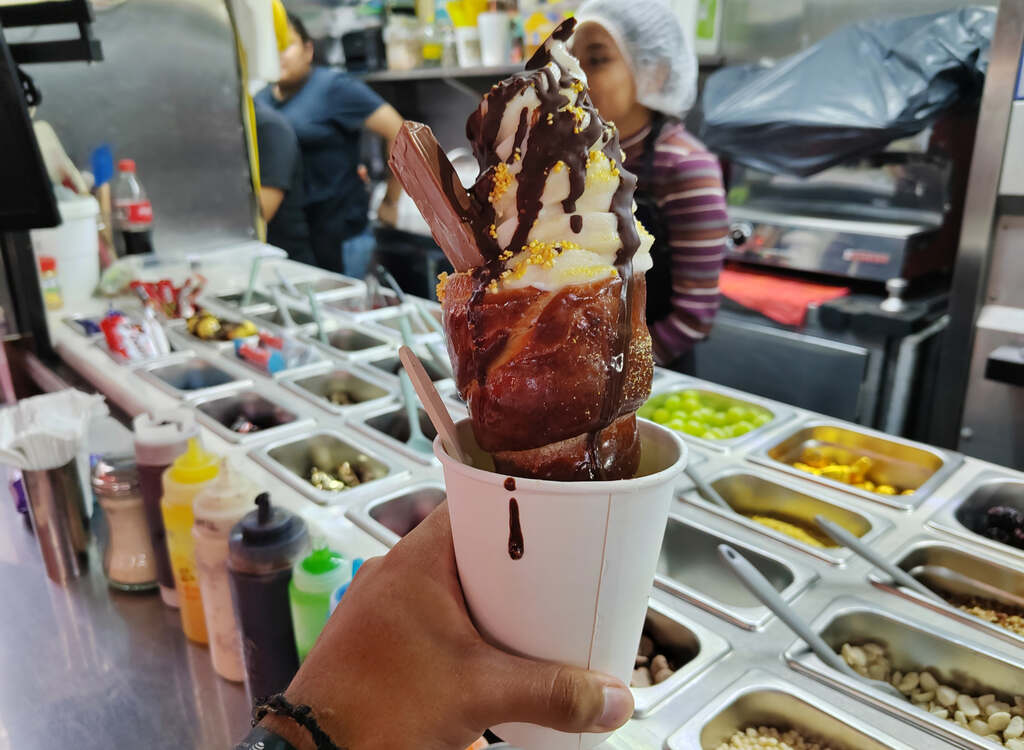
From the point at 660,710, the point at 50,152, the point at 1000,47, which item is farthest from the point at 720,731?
the point at 50,152

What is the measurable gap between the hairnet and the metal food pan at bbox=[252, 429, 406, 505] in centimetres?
168

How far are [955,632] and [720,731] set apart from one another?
17.9 inches

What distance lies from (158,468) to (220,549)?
27 cm

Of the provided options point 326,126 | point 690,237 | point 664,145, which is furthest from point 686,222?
point 326,126

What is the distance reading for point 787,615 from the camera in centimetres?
115

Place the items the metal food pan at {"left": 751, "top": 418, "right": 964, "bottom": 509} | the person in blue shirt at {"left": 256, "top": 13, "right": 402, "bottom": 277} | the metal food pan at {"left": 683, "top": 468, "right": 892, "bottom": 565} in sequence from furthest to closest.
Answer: the person in blue shirt at {"left": 256, "top": 13, "right": 402, "bottom": 277} < the metal food pan at {"left": 751, "top": 418, "right": 964, "bottom": 509} < the metal food pan at {"left": 683, "top": 468, "right": 892, "bottom": 565}

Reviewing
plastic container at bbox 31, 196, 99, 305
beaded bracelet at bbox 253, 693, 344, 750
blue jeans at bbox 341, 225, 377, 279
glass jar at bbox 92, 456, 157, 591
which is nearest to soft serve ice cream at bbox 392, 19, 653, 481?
beaded bracelet at bbox 253, 693, 344, 750

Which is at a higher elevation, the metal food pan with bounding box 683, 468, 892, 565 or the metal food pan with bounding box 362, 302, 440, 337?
the metal food pan with bounding box 362, 302, 440, 337

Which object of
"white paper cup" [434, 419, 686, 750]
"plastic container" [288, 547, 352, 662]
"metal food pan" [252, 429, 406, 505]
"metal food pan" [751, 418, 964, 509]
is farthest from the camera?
"metal food pan" [751, 418, 964, 509]

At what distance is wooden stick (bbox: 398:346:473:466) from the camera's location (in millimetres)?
787

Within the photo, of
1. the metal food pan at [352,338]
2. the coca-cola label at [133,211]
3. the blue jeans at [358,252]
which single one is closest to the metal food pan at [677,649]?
the metal food pan at [352,338]

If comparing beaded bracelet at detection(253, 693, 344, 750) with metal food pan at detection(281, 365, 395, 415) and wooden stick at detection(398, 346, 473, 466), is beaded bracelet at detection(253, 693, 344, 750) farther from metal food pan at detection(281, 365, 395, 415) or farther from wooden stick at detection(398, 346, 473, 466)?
metal food pan at detection(281, 365, 395, 415)

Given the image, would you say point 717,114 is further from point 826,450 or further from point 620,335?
point 620,335

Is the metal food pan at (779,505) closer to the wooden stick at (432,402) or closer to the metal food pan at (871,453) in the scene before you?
the metal food pan at (871,453)
